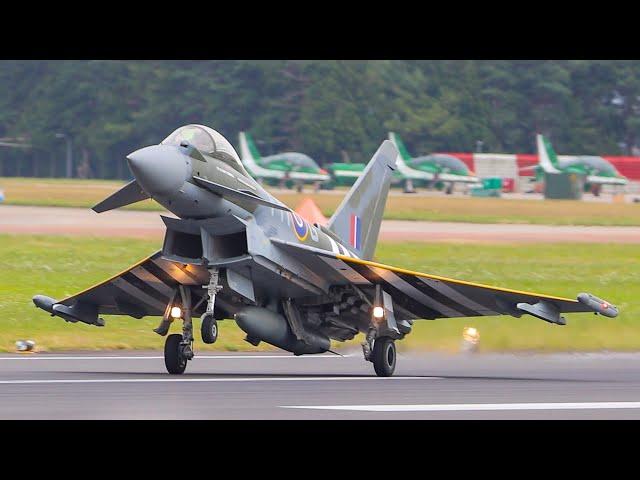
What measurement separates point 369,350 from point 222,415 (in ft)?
20.4

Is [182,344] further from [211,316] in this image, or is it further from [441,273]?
[441,273]

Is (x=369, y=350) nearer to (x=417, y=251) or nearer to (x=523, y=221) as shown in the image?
(x=417, y=251)

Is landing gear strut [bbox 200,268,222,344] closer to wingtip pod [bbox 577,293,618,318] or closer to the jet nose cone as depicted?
the jet nose cone

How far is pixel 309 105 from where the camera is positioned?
317ft

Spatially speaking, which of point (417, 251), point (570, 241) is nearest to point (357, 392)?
point (417, 251)

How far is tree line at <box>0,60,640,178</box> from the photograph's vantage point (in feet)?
311

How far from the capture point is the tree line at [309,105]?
94.8 meters

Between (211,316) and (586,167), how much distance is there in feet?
238

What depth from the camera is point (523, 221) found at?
179 ft

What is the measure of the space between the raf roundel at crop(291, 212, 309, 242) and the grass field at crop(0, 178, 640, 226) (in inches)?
1391

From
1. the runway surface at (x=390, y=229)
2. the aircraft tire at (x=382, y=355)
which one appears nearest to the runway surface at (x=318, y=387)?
the aircraft tire at (x=382, y=355)

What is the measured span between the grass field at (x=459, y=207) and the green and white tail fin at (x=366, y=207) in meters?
31.9

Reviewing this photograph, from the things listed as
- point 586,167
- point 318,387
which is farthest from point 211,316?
point 586,167

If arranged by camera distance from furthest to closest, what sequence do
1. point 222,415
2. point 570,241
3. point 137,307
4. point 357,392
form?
point 570,241 → point 137,307 → point 357,392 → point 222,415
